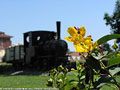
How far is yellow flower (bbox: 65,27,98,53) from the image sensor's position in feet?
3.81

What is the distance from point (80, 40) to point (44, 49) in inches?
707

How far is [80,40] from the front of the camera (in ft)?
3.89

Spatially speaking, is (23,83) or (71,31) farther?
(23,83)

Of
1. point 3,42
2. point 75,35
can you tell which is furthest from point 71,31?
point 3,42

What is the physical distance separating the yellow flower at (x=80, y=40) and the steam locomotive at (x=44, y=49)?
17.4 meters

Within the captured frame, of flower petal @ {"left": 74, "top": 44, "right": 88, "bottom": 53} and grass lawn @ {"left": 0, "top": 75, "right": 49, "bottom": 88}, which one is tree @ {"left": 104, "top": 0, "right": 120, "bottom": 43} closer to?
grass lawn @ {"left": 0, "top": 75, "right": 49, "bottom": 88}

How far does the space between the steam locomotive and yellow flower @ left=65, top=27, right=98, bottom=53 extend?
17.4m

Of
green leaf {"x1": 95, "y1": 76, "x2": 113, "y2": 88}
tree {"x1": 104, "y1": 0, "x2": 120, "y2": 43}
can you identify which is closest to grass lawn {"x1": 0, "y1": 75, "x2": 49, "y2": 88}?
green leaf {"x1": 95, "y1": 76, "x2": 113, "y2": 88}

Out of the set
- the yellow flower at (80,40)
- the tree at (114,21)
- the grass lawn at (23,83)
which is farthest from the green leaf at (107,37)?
the tree at (114,21)

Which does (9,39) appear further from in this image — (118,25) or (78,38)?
(78,38)

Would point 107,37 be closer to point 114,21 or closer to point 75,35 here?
point 75,35

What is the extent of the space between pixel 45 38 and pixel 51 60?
1696 millimetres

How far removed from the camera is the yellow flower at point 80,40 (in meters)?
1.16

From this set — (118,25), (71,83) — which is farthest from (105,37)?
(118,25)
